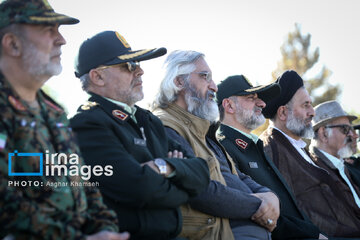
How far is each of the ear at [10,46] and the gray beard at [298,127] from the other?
4563 millimetres

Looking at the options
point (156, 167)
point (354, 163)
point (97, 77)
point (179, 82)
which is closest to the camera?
point (156, 167)

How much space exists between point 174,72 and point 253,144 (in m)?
1.21

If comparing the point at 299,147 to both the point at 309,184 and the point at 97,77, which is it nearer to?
the point at 309,184

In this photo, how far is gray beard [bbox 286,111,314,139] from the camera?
21.7 ft

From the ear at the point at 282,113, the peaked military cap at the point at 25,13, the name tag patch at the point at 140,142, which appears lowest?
Result: the ear at the point at 282,113

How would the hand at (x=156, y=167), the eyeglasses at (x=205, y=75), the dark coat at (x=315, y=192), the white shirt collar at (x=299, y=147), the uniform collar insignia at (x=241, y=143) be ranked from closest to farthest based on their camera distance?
the hand at (x=156, y=167)
the eyeglasses at (x=205, y=75)
the uniform collar insignia at (x=241, y=143)
the dark coat at (x=315, y=192)
the white shirt collar at (x=299, y=147)

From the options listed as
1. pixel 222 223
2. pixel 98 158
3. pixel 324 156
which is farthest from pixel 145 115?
pixel 324 156

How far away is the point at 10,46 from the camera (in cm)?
279

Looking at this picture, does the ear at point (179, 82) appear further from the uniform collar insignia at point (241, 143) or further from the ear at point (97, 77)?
the ear at point (97, 77)

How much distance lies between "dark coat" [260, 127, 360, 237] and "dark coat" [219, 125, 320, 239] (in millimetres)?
387

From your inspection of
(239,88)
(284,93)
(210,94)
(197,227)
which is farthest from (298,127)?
(197,227)

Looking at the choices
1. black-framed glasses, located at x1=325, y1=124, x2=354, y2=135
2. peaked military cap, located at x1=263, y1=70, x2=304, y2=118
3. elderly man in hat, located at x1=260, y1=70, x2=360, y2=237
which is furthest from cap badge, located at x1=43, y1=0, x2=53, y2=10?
black-framed glasses, located at x1=325, y1=124, x2=354, y2=135

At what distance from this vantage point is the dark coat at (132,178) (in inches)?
123

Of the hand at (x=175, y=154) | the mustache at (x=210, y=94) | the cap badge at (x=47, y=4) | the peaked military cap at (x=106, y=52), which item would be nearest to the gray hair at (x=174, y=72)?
the mustache at (x=210, y=94)
